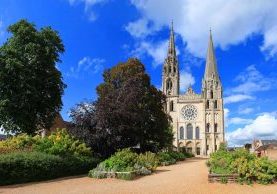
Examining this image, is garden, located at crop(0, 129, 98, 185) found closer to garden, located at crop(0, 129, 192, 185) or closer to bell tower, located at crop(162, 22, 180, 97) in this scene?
garden, located at crop(0, 129, 192, 185)

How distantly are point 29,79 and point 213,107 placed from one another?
7842 cm

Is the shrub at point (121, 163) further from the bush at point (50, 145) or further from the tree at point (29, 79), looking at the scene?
the tree at point (29, 79)

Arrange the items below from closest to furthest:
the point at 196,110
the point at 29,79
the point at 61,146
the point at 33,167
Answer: the point at 33,167, the point at 61,146, the point at 29,79, the point at 196,110

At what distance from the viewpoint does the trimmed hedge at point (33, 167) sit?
17469 mm

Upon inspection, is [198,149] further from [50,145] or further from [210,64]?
[50,145]

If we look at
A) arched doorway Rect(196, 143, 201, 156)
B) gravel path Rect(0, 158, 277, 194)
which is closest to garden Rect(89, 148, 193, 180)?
gravel path Rect(0, 158, 277, 194)

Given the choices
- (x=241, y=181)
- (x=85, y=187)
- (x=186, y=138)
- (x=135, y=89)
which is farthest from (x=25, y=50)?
(x=186, y=138)

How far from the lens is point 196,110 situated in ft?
350

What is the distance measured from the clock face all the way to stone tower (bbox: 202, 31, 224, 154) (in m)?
3.23


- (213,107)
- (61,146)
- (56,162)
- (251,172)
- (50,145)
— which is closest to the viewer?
(251,172)

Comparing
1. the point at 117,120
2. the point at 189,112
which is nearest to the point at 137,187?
the point at 117,120

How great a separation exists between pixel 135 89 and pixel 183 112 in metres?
76.3

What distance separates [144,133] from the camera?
36.0 meters

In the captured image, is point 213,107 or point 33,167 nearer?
point 33,167
